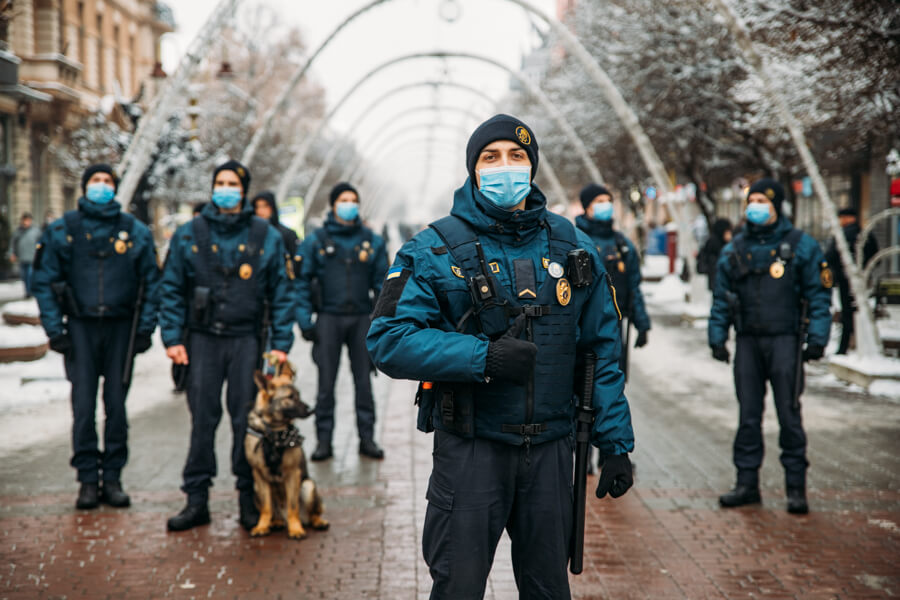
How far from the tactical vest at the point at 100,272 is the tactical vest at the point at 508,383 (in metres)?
3.78

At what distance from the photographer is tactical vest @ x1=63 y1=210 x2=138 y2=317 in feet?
21.6

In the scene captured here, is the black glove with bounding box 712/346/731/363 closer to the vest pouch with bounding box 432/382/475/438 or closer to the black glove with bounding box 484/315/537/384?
the vest pouch with bounding box 432/382/475/438

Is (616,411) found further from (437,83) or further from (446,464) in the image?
(437,83)

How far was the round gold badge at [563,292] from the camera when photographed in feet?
11.4

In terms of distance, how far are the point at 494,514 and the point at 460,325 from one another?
2.18 feet

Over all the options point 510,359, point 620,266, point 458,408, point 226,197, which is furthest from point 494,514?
point 620,266

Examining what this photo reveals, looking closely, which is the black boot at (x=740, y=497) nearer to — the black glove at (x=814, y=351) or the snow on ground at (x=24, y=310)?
the black glove at (x=814, y=351)

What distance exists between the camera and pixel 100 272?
6.64 metres

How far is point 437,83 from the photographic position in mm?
33000

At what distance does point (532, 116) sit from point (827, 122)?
2792 cm

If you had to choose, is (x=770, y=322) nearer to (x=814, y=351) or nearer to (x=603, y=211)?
(x=814, y=351)

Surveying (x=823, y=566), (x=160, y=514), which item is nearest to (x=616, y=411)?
(x=823, y=566)

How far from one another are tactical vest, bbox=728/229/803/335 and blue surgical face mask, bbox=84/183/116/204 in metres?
4.26

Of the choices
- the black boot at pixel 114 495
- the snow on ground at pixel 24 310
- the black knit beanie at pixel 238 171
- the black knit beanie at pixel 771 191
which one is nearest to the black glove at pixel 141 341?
the black boot at pixel 114 495
